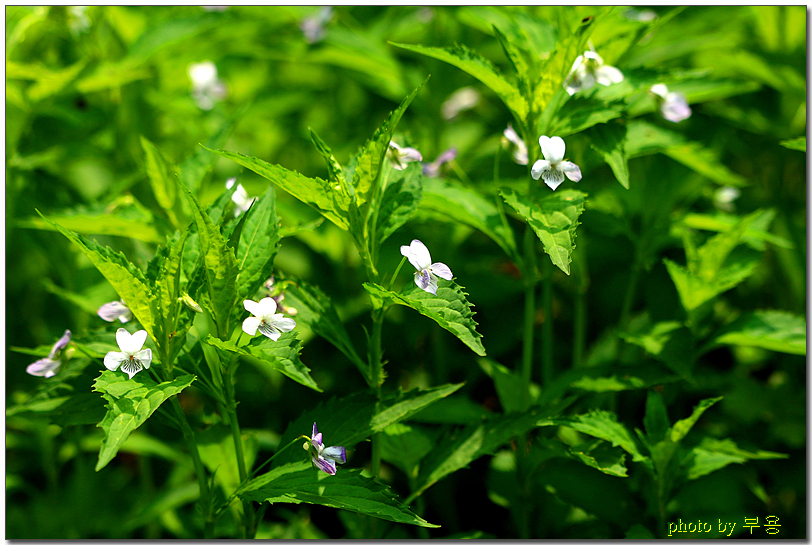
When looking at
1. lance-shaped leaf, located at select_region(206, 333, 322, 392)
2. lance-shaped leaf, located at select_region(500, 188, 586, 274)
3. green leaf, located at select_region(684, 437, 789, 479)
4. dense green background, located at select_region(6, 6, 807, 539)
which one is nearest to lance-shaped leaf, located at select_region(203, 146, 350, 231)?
lance-shaped leaf, located at select_region(206, 333, 322, 392)

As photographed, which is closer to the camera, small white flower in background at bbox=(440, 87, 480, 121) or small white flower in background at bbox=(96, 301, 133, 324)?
small white flower in background at bbox=(96, 301, 133, 324)

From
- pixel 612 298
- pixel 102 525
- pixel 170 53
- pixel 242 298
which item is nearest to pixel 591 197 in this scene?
pixel 612 298

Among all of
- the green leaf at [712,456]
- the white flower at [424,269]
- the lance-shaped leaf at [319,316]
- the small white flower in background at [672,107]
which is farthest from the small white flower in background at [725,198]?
→ the lance-shaped leaf at [319,316]

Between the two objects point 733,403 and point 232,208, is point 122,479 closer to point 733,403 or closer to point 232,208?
point 232,208

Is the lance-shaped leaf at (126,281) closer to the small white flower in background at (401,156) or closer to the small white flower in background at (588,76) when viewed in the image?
the small white flower in background at (401,156)

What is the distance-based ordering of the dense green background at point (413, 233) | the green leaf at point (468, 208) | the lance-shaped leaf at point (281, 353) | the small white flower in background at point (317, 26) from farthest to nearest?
the small white flower in background at point (317, 26)
the dense green background at point (413, 233)
the green leaf at point (468, 208)
the lance-shaped leaf at point (281, 353)

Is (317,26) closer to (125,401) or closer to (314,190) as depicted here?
(314,190)

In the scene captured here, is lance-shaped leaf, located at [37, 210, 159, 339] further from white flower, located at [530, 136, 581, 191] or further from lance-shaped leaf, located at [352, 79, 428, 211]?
white flower, located at [530, 136, 581, 191]
